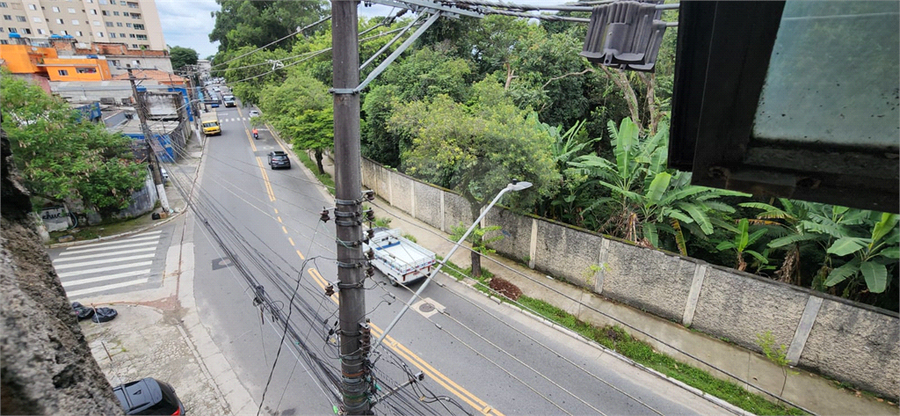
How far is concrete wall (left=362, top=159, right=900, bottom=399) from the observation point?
8.62 m

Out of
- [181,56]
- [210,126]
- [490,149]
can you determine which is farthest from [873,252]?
[181,56]

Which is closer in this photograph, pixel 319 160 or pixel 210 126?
pixel 319 160

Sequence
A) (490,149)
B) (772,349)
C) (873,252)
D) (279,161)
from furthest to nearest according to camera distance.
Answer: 1. (279,161)
2. (490,149)
3. (772,349)
4. (873,252)

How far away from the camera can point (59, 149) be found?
1565cm

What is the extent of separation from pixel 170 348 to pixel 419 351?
6.75 m

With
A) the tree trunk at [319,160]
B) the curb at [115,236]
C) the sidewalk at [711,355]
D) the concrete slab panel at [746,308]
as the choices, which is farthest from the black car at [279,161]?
the concrete slab panel at [746,308]

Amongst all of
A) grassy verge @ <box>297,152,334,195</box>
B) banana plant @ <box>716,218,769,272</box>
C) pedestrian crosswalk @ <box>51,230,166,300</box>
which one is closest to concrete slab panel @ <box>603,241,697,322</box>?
banana plant @ <box>716,218,769,272</box>

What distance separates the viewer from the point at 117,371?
9758 millimetres

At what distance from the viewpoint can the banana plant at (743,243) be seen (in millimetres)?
10398

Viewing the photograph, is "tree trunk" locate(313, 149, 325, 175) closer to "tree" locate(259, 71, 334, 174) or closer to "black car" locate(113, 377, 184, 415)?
"tree" locate(259, 71, 334, 174)

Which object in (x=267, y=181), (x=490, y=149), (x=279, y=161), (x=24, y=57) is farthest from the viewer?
(x=24, y=57)

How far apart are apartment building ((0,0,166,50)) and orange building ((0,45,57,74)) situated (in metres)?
11.1

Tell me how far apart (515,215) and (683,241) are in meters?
5.33

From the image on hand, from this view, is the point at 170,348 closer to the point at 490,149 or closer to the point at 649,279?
the point at 490,149
